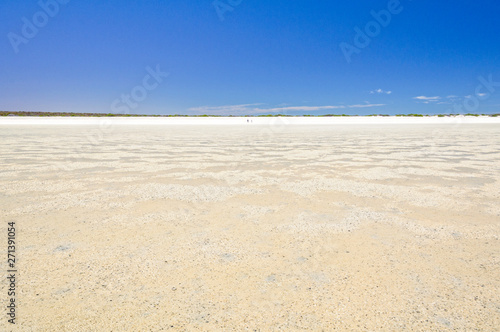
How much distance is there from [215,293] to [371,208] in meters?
1.79

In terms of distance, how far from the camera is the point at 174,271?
64.1 inches

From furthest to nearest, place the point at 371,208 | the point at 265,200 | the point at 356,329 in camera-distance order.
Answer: the point at 265,200 → the point at 371,208 → the point at 356,329

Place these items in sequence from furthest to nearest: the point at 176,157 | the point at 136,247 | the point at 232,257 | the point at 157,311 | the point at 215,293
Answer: the point at 176,157
the point at 136,247
the point at 232,257
the point at 215,293
the point at 157,311

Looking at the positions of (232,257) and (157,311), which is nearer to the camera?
(157,311)

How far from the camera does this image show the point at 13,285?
150 centimetres

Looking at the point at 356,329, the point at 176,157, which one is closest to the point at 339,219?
the point at 356,329

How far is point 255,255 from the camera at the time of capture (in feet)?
5.92

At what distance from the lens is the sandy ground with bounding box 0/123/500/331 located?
1.29 m

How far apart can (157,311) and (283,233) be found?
1.06 m

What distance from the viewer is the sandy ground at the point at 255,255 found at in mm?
1287

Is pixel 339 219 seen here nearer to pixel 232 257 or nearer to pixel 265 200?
pixel 265 200

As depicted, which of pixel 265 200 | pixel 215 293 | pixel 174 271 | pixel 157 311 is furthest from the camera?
pixel 265 200

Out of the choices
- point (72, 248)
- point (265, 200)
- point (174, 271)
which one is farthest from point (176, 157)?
point (174, 271)

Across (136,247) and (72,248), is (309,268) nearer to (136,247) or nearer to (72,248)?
(136,247)
